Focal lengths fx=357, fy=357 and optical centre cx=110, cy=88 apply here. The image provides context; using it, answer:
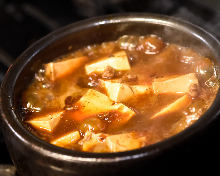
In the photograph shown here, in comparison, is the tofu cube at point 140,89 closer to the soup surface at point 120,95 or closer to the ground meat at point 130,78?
the soup surface at point 120,95

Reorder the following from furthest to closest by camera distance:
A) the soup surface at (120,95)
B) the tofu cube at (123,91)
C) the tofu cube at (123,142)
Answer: the tofu cube at (123,91)
the soup surface at (120,95)
the tofu cube at (123,142)

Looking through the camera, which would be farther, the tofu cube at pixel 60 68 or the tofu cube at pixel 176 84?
the tofu cube at pixel 60 68

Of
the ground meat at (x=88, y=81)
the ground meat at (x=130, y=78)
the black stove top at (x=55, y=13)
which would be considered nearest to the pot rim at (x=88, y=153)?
the ground meat at (x=88, y=81)

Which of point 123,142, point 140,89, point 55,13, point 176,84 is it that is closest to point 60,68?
point 140,89

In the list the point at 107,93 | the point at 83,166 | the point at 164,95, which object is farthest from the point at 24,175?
the point at 164,95

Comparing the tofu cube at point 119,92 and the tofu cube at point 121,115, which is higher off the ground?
the tofu cube at point 119,92

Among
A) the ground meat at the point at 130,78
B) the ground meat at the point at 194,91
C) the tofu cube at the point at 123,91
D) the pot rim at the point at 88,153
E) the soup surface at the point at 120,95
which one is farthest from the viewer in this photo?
the ground meat at the point at 130,78

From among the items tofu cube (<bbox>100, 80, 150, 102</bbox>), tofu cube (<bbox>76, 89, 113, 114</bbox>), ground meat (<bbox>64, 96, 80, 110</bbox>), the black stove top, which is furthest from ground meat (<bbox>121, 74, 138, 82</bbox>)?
the black stove top

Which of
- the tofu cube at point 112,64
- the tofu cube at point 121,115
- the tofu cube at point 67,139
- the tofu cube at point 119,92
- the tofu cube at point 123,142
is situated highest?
the tofu cube at point 112,64
